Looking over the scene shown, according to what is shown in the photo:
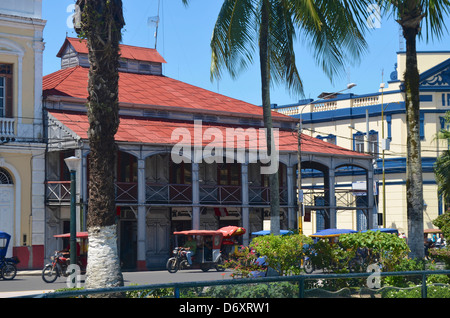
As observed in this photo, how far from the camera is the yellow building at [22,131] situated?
34.6m

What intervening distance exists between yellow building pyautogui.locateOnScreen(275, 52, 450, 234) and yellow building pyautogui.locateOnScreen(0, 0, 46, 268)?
21.6 metres

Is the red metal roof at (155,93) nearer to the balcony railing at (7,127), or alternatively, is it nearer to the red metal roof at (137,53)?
the red metal roof at (137,53)

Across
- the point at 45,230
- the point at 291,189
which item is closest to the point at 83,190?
the point at 45,230

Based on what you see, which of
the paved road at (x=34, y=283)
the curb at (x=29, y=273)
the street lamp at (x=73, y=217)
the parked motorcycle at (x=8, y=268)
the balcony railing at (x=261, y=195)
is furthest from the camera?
the balcony railing at (x=261, y=195)

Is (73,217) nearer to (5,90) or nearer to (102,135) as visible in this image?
(102,135)

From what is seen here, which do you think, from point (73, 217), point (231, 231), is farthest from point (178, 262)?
point (73, 217)

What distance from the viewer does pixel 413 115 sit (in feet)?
60.0

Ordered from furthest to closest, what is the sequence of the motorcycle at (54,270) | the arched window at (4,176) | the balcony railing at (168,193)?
1. the balcony railing at (168,193)
2. the arched window at (4,176)
3. the motorcycle at (54,270)

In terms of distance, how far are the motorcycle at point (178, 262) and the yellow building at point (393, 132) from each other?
19.6 m

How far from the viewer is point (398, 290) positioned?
1091cm

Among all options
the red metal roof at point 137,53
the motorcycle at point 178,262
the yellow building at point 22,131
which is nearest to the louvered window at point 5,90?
the yellow building at point 22,131

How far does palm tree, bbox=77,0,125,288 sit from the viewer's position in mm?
14703
